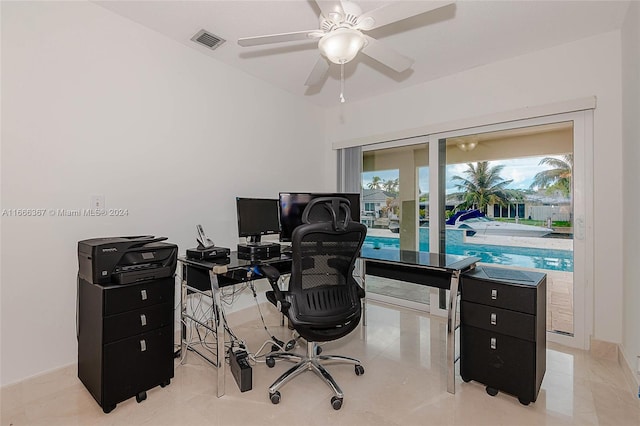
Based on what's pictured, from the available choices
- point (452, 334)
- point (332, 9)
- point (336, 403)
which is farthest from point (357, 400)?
point (332, 9)

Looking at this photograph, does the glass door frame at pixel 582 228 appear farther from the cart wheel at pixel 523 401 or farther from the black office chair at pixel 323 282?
the black office chair at pixel 323 282

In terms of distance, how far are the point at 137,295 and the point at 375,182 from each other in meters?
2.99

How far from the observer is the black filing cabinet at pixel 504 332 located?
1861 millimetres

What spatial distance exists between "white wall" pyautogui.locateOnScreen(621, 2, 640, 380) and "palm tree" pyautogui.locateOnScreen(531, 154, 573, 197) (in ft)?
1.24

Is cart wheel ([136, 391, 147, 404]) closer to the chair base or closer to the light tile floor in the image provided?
the light tile floor

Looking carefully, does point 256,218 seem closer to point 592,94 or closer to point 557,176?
point 557,176

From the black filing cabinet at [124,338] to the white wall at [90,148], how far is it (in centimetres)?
31

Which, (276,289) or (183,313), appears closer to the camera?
(276,289)

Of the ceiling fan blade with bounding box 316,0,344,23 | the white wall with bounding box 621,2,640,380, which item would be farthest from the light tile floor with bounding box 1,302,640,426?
the ceiling fan blade with bounding box 316,0,344,23

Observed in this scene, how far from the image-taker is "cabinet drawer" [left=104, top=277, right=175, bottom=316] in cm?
182

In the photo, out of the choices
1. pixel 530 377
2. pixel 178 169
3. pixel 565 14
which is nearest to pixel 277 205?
pixel 178 169

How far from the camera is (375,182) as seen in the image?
13.3 feet

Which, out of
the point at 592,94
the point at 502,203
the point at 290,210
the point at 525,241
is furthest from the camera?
the point at 502,203

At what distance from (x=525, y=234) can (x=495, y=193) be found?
1.59ft
